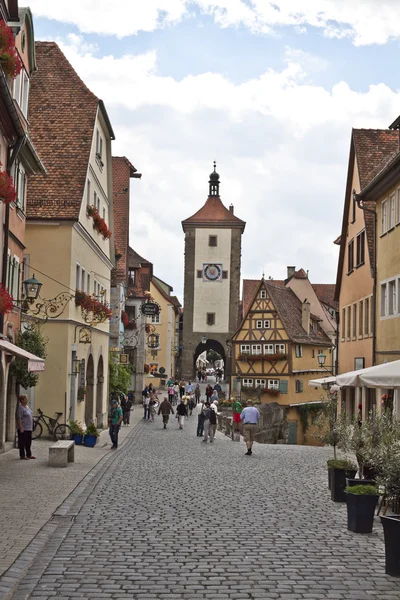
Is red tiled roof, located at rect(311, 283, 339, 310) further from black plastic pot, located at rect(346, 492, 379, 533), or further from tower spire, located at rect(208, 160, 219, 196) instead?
black plastic pot, located at rect(346, 492, 379, 533)

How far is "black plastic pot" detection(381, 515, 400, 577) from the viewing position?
7.93 meters

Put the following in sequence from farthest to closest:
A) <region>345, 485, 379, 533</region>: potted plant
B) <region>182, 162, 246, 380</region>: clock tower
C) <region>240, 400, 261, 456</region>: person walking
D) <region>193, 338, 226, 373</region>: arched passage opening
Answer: <region>193, 338, 226, 373</region>: arched passage opening, <region>182, 162, 246, 380</region>: clock tower, <region>240, 400, 261, 456</region>: person walking, <region>345, 485, 379, 533</region>: potted plant

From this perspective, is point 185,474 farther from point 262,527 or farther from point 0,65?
point 0,65

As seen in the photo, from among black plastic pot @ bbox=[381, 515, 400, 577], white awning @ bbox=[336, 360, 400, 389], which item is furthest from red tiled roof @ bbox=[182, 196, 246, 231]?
black plastic pot @ bbox=[381, 515, 400, 577]

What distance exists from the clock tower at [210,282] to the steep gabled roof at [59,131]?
5350cm

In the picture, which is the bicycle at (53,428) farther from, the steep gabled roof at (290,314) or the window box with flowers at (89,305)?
the steep gabled roof at (290,314)

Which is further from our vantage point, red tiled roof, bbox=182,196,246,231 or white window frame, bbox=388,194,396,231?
red tiled roof, bbox=182,196,246,231

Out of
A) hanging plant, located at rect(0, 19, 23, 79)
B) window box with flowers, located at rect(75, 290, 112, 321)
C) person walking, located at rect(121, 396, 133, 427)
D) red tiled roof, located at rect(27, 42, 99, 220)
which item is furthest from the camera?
person walking, located at rect(121, 396, 133, 427)

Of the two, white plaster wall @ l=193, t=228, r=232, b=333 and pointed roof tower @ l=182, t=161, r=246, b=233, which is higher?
pointed roof tower @ l=182, t=161, r=246, b=233

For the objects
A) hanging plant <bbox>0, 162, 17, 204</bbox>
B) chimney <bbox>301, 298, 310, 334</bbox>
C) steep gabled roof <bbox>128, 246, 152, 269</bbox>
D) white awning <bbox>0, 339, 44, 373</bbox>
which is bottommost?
white awning <bbox>0, 339, 44, 373</bbox>

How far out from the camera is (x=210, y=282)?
83.9 m

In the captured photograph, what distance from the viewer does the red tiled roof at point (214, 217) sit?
8512cm

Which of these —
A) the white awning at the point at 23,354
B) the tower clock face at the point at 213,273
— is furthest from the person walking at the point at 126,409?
the tower clock face at the point at 213,273

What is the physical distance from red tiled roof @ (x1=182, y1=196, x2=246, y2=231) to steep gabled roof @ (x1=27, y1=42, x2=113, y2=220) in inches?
2138
